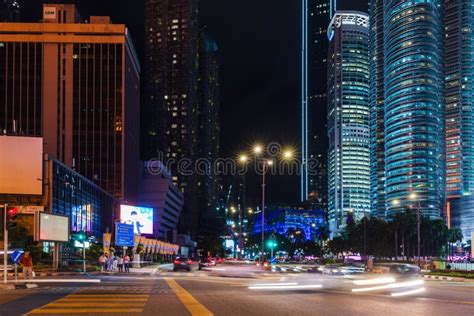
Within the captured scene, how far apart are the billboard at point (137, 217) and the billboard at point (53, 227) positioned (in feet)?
126

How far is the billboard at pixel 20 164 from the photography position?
60688 mm

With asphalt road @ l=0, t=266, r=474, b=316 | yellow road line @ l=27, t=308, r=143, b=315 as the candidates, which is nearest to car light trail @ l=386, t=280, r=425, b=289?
asphalt road @ l=0, t=266, r=474, b=316

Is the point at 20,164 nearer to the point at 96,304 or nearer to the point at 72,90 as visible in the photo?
the point at 96,304

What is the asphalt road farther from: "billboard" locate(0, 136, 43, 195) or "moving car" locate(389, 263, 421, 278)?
"billboard" locate(0, 136, 43, 195)

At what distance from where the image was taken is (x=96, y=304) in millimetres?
16891

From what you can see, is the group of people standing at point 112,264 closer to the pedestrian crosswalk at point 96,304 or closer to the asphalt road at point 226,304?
the asphalt road at point 226,304

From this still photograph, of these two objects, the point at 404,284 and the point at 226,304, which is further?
the point at 404,284

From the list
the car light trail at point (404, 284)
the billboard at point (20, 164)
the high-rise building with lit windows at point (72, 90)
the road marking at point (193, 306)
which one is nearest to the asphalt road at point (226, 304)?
the road marking at point (193, 306)

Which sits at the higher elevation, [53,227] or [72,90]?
[72,90]

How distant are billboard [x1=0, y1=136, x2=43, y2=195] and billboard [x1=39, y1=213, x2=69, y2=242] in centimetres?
2071

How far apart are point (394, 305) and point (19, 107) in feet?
410

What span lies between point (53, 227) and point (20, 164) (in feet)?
72.9

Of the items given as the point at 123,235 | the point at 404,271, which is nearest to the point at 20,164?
the point at 123,235

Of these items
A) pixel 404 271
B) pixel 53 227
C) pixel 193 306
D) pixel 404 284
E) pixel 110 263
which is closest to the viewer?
pixel 193 306
